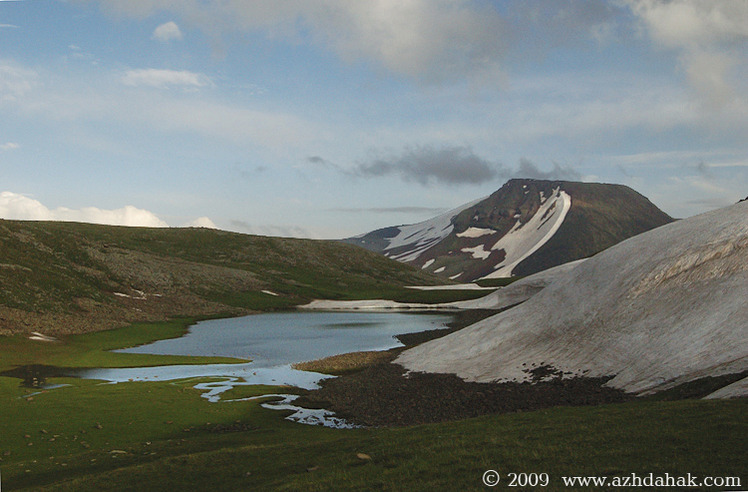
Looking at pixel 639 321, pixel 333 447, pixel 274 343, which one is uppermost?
pixel 639 321

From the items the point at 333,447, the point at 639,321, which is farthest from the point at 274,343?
the point at 333,447

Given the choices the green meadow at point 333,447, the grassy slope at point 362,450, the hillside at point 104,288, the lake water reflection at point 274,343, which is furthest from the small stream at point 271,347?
the hillside at point 104,288

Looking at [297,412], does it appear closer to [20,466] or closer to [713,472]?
[20,466]

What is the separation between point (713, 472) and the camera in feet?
42.0

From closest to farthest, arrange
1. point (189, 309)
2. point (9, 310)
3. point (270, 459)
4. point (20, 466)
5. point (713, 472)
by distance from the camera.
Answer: point (713, 472) < point (270, 459) < point (20, 466) < point (9, 310) < point (189, 309)

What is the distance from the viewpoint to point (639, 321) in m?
38.7

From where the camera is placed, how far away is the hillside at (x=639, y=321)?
106ft

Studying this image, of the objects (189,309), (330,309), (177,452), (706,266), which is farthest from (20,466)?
(330,309)

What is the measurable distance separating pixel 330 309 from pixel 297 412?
12185cm

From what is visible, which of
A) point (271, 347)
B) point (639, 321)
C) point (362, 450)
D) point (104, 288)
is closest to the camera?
point (362, 450)

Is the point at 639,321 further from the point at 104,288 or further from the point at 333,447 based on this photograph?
the point at 104,288

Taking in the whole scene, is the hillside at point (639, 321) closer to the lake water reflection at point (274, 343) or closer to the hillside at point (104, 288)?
the lake water reflection at point (274, 343)

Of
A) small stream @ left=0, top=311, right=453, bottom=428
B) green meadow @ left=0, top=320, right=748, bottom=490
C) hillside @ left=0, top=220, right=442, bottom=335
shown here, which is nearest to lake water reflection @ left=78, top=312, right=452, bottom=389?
small stream @ left=0, top=311, right=453, bottom=428

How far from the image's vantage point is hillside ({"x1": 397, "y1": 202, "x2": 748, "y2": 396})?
32.3 metres
